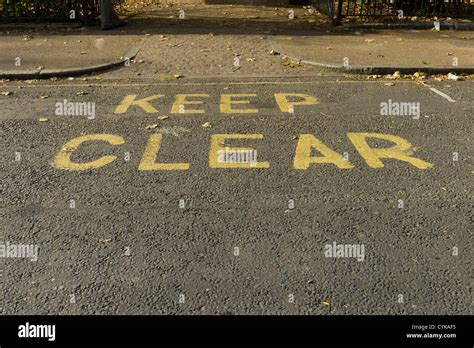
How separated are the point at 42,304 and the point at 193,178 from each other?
2.10 meters

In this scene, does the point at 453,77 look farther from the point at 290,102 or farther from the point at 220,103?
the point at 220,103

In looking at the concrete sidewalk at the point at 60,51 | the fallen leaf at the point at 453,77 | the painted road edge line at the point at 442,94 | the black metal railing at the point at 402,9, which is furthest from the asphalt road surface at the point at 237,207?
the black metal railing at the point at 402,9

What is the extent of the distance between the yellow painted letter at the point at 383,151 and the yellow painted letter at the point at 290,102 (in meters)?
1.32

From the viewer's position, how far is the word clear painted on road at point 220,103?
7.36m

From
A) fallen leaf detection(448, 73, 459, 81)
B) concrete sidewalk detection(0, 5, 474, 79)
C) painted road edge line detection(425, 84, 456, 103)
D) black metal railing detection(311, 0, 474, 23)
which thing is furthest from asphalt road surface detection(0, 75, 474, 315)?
black metal railing detection(311, 0, 474, 23)

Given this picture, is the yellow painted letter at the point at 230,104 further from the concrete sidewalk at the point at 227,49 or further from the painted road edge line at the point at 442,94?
the painted road edge line at the point at 442,94

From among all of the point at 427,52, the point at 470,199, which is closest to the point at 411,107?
the point at 470,199

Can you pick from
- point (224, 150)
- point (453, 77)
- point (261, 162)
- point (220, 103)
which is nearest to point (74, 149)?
point (224, 150)

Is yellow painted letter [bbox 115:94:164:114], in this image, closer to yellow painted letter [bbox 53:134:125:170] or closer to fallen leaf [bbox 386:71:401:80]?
yellow painted letter [bbox 53:134:125:170]

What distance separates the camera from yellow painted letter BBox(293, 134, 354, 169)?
5.48m

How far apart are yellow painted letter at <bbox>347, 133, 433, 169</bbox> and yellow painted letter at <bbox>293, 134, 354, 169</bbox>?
27 centimetres

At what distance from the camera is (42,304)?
3.40 metres

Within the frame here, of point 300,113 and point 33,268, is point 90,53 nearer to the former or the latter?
point 300,113
